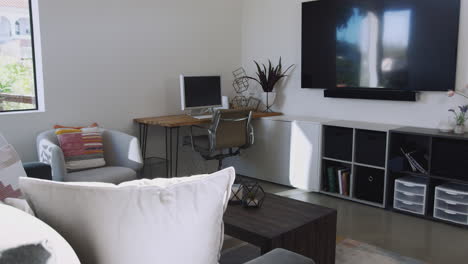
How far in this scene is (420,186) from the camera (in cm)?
384

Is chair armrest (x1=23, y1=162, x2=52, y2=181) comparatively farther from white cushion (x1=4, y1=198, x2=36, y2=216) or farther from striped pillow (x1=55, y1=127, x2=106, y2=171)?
white cushion (x1=4, y1=198, x2=36, y2=216)

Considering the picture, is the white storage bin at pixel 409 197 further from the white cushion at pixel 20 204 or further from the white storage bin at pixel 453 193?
the white cushion at pixel 20 204

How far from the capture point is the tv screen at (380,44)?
3930 mm

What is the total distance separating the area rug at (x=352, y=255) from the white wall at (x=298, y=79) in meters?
1.57

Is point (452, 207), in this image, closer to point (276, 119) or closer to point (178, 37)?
point (276, 119)

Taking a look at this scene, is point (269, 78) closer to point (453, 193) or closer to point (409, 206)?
point (409, 206)

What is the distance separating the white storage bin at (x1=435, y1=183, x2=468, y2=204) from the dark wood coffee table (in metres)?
1.47

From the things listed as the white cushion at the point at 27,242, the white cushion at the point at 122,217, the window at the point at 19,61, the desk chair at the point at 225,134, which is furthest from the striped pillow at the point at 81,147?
the white cushion at the point at 27,242

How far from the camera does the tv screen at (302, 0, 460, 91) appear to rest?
155 inches

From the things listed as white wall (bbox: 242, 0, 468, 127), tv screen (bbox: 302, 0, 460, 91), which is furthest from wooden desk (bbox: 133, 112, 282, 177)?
tv screen (bbox: 302, 0, 460, 91)

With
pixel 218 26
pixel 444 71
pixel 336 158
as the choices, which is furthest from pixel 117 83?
pixel 444 71

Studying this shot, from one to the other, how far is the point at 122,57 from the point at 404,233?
3059 millimetres

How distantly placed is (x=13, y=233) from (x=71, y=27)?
357 centimetres

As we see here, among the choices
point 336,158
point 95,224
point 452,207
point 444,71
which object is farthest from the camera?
point 336,158
